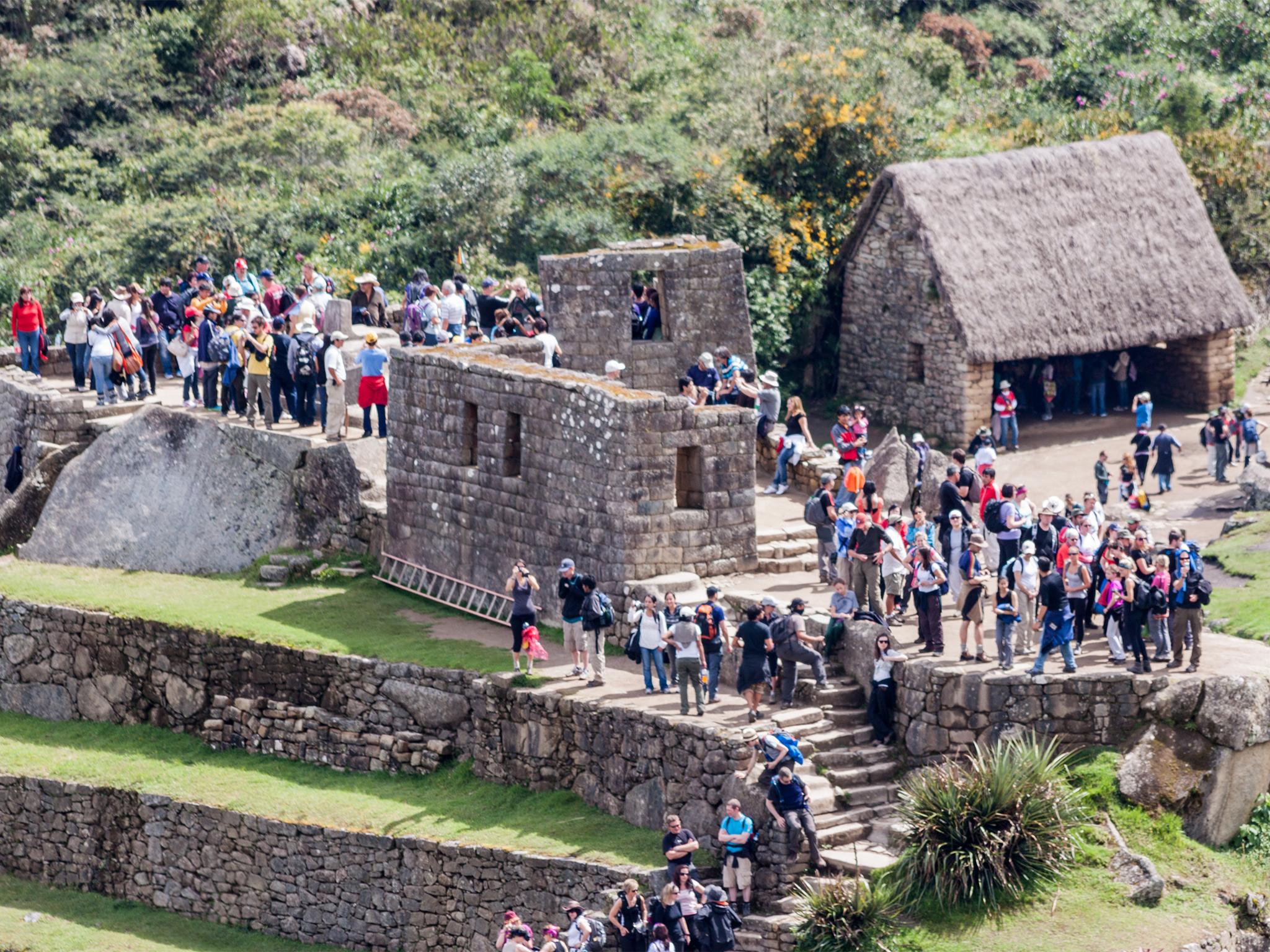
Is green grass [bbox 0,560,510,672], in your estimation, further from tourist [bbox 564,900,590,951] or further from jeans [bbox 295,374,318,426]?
tourist [bbox 564,900,590,951]

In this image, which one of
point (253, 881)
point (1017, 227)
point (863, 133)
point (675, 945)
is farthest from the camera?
point (863, 133)

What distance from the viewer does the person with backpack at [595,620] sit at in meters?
30.2

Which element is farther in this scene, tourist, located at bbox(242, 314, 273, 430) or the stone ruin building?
the stone ruin building

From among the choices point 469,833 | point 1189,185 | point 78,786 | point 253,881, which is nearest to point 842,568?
point 469,833

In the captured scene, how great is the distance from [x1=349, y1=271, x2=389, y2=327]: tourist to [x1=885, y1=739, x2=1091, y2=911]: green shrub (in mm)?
15944

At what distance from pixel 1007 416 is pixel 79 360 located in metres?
14.9

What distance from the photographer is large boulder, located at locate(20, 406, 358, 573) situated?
36.3 metres

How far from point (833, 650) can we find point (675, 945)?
15.6ft


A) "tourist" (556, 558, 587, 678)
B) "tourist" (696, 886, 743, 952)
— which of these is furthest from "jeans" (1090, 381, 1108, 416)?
"tourist" (696, 886, 743, 952)

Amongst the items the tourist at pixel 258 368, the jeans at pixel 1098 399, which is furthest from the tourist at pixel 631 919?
the jeans at pixel 1098 399

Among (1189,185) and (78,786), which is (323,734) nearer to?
(78,786)

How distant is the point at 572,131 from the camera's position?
52781mm

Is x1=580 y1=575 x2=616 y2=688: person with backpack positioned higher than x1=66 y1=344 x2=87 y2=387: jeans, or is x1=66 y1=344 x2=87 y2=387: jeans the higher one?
x1=66 y1=344 x2=87 y2=387: jeans

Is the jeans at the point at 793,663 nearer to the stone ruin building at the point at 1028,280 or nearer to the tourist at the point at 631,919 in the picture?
the tourist at the point at 631,919
